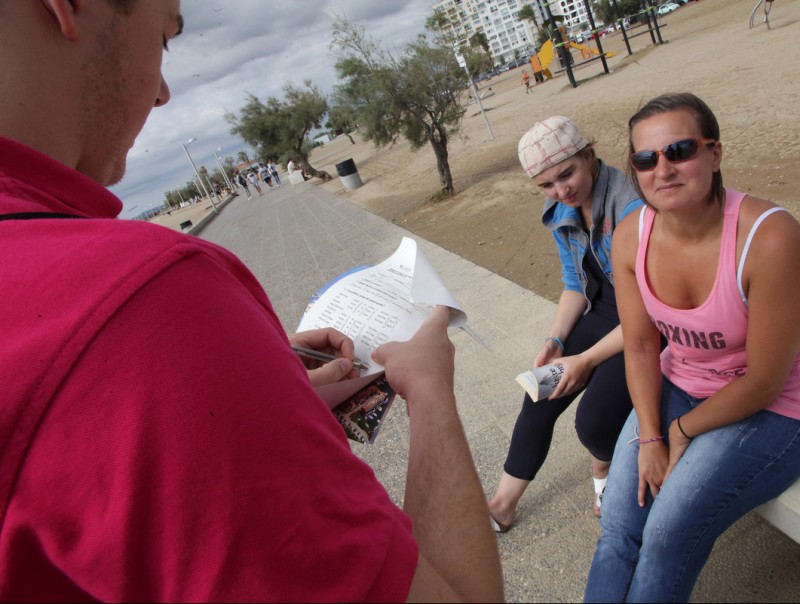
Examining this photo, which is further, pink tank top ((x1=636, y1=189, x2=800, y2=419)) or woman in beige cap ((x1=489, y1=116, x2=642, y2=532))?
woman in beige cap ((x1=489, y1=116, x2=642, y2=532))

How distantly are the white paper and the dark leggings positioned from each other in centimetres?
112

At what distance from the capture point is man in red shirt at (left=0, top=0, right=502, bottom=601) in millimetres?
524

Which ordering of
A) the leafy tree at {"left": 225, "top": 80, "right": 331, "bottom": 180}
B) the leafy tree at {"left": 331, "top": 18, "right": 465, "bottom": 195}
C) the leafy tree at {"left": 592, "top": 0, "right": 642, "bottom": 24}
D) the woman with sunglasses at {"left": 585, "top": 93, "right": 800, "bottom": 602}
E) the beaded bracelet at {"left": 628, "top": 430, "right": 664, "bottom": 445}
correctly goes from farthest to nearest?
the leafy tree at {"left": 592, "top": 0, "right": 642, "bottom": 24}, the leafy tree at {"left": 225, "top": 80, "right": 331, "bottom": 180}, the leafy tree at {"left": 331, "top": 18, "right": 465, "bottom": 195}, the beaded bracelet at {"left": 628, "top": 430, "right": 664, "bottom": 445}, the woman with sunglasses at {"left": 585, "top": 93, "right": 800, "bottom": 602}

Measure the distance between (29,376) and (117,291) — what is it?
11 centimetres

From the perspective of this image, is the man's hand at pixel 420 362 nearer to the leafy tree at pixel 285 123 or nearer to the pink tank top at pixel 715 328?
the pink tank top at pixel 715 328

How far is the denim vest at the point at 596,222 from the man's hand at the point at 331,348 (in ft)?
5.36

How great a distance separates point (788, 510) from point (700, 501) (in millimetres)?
284

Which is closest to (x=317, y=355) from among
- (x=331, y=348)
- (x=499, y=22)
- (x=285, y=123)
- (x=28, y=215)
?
(x=331, y=348)

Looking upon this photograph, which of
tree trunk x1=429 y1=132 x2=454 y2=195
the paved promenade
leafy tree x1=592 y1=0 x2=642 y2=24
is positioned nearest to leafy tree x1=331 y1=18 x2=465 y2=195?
tree trunk x1=429 y1=132 x2=454 y2=195

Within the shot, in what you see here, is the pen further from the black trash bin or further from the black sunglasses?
the black trash bin

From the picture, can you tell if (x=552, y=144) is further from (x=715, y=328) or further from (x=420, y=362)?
(x=420, y=362)

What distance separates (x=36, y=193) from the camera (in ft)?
2.25

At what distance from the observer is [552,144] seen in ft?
8.77

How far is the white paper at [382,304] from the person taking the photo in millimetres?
1314
